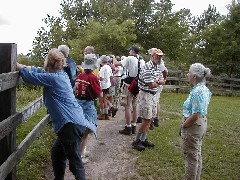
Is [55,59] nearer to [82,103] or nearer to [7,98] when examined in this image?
[7,98]

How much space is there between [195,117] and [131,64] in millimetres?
3487

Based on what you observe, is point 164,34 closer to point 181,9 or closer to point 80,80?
point 181,9

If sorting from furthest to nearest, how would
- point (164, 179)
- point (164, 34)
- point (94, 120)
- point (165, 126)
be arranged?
point (164, 34), point (165, 126), point (94, 120), point (164, 179)

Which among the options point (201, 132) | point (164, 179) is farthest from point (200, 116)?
point (164, 179)

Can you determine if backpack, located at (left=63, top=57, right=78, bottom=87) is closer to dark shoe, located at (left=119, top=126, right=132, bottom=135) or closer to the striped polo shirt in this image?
the striped polo shirt

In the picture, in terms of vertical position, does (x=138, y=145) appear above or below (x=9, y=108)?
below

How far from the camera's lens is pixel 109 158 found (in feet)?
21.1

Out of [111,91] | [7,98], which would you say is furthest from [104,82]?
[7,98]

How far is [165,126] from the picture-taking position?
9.52 m

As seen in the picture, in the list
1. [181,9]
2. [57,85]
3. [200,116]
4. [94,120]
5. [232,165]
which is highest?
[181,9]

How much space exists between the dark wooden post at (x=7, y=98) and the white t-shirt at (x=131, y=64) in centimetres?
410

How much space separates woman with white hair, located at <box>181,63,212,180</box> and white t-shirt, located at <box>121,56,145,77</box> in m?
3.18

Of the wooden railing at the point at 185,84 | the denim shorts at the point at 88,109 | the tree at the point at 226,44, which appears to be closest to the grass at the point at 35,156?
the denim shorts at the point at 88,109

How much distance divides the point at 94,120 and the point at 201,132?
1950 mm
